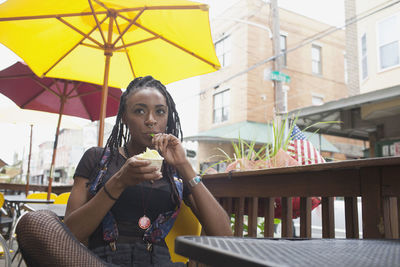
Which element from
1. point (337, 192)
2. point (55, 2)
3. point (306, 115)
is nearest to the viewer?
point (337, 192)

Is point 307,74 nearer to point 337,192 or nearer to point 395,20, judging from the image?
point 395,20

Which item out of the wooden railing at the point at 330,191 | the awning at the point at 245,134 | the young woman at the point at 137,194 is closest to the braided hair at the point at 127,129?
the young woman at the point at 137,194

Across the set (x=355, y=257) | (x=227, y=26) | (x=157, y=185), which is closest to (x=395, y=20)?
(x=227, y=26)

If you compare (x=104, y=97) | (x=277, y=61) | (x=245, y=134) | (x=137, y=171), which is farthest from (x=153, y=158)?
(x=245, y=134)

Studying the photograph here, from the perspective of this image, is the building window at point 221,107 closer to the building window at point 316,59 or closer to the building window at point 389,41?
the building window at point 316,59

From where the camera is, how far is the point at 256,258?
→ 0.55 meters

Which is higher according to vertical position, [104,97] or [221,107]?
[221,107]

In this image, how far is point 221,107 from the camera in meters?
19.2

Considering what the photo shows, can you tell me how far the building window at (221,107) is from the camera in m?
18.8

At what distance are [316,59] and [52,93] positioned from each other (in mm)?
17286

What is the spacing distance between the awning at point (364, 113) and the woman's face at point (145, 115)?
6.70 meters

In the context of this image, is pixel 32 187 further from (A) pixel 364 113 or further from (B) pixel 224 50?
(B) pixel 224 50

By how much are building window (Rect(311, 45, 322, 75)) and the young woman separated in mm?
19360

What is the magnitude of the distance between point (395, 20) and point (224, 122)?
964cm
